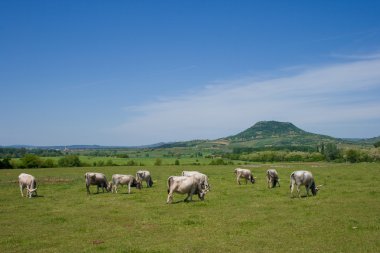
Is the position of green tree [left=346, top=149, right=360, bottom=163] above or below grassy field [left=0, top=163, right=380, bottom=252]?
above

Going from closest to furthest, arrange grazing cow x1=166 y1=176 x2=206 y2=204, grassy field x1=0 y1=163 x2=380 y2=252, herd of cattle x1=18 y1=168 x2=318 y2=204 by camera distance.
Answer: grassy field x1=0 y1=163 x2=380 y2=252, grazing cow x1=166 y1=176 x2=206 y2=204, herd of cattle x1=18 y1=168 x2=318 y2=204

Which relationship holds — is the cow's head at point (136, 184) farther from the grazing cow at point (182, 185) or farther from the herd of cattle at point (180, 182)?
the grazing cow at point (182, 185)

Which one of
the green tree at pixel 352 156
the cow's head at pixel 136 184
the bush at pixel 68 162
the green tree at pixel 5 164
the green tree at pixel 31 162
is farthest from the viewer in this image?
the green tree at pixel 352 156

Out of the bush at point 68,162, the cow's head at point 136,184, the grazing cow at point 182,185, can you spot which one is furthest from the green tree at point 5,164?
the grazing cow at point 182,185

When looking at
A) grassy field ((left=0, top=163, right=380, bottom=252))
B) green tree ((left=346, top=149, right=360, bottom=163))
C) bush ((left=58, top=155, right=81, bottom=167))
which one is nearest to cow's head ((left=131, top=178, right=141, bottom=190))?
grassy field ((left=0, top=163, right=380, bottom=252))

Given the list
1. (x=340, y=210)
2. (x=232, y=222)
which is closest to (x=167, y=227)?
(x=232, y=222)

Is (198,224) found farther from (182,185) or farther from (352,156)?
(352,156)

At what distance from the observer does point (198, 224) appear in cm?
2039

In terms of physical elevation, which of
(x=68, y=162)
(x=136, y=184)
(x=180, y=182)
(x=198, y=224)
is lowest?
(x=198, y=224)

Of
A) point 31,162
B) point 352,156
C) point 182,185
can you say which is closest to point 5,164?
point 31,162

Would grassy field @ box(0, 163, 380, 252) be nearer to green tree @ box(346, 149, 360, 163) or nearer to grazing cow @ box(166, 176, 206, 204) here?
grazing cow @ box(166, 176, 206, 204)

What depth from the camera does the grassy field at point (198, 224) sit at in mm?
16281

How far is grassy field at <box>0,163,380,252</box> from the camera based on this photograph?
53.4ft

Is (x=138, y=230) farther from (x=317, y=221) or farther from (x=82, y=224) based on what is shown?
(x=317, y=221)
